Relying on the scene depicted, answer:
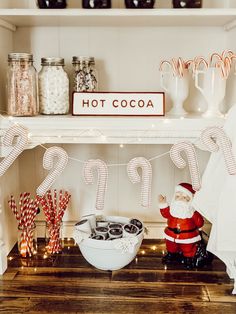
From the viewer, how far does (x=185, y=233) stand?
2055 mm

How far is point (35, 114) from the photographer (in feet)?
6.48

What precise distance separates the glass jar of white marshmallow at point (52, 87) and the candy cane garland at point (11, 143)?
213 mm

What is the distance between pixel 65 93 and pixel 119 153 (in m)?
0.45

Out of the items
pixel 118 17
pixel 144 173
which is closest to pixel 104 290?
pixel 144 173

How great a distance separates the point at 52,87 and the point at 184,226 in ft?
2.77

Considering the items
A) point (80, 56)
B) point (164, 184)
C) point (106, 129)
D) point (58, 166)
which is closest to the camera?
point (58, 166)

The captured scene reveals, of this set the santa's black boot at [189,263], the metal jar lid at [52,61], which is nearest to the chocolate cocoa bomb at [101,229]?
the santa's black boot at [189,263]

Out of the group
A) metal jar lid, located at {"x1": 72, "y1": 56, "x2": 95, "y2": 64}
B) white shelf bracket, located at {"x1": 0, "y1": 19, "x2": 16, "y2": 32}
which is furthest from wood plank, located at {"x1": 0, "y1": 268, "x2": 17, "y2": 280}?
white shelf bracket, located at {"x1": 0, "y1": 19, "x2": 16, "y2": 32}

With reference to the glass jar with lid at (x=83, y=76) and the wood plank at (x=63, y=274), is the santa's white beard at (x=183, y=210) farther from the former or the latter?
the glass jar with lid at (x=83, y=76)

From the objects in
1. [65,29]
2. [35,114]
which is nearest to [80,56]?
[65,29]

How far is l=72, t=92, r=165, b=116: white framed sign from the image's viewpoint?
6.21 ft

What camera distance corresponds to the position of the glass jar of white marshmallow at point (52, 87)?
1970 millimetres

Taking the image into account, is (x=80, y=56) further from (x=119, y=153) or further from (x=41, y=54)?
(x=119, y=153)

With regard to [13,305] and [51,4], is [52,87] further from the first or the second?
[13,305]
